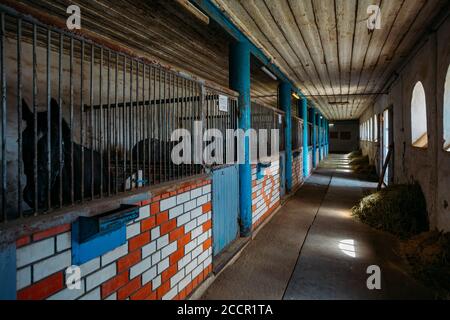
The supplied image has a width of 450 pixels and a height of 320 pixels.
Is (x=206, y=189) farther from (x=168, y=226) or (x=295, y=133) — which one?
(x=295, y=133)

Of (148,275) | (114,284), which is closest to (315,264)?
(148,275)

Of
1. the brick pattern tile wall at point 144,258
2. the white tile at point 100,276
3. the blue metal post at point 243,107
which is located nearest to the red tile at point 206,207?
the brick pattern tile wall at point 144,258

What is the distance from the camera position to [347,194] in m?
6.53

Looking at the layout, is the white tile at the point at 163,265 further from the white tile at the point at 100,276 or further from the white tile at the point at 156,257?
the white tile at the point at 100,276

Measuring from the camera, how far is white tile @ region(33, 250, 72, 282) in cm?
109

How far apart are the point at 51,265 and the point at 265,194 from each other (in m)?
3.74

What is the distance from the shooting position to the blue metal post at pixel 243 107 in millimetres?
3539

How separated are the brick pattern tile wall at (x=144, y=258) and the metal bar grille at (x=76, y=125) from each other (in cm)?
15

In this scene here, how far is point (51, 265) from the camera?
114 centimetres

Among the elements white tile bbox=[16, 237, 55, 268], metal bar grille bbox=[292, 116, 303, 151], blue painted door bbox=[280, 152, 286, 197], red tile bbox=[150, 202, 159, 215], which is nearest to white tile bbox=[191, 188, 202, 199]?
red tile bbox=[150, 202, 159, 215]

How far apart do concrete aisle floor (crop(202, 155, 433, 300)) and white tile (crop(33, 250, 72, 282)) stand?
1439 millimetres

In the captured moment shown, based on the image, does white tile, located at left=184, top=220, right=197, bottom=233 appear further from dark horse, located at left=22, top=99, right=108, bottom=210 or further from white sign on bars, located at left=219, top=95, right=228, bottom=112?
white sign on bars, located at left=219, top=95, right=228, bottom=112
